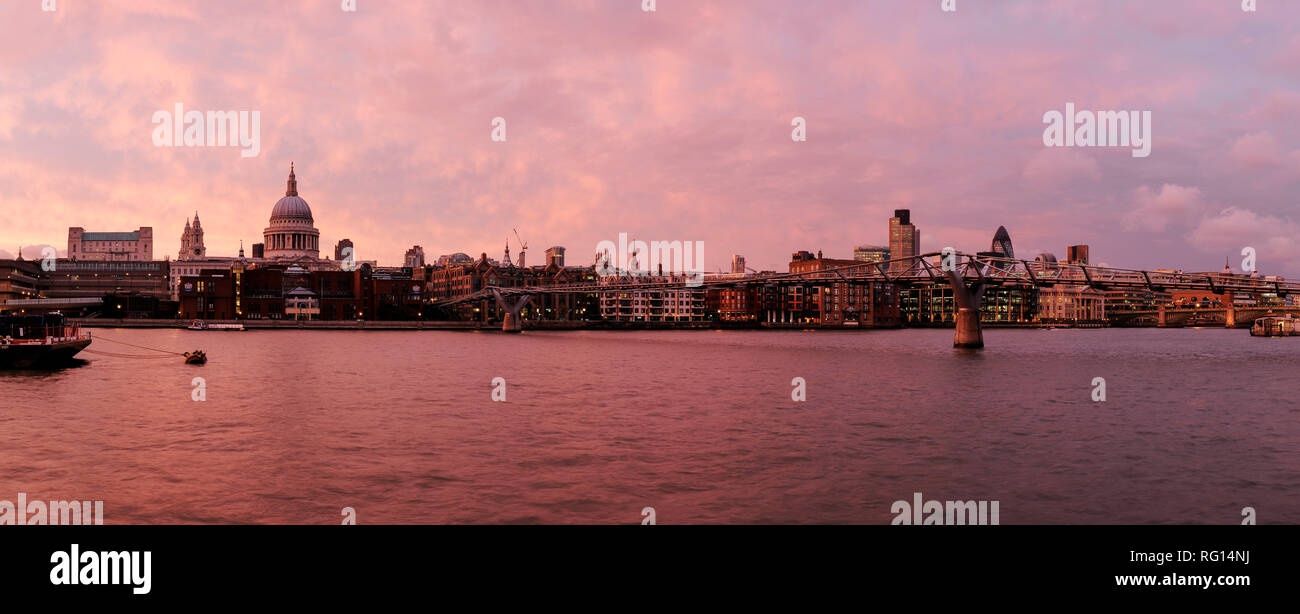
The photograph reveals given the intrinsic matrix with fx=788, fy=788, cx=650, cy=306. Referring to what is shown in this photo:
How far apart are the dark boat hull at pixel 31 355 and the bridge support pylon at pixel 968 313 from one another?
83411 mm

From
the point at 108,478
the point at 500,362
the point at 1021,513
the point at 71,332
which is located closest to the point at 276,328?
the point at 71,332

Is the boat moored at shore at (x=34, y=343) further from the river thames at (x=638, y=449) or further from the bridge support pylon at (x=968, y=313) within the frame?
the bridge support pylon at (x=968, y=313)

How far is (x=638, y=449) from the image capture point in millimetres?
23344

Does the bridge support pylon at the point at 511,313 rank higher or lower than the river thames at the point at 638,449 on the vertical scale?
higher

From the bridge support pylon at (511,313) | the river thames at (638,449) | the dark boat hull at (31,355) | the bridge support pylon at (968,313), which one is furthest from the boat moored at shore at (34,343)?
the bridge support pylon at (511,313)

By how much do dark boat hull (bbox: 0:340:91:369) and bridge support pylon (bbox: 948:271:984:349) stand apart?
83.4 meters

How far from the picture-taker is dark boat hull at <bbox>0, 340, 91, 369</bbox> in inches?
2195

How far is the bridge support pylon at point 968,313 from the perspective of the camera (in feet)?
295
